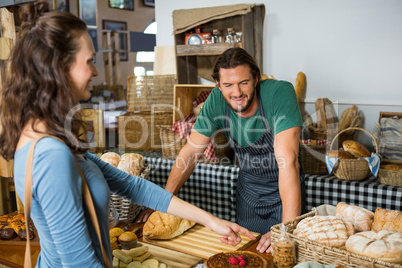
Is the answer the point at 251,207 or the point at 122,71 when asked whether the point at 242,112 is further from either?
the point at 122,71

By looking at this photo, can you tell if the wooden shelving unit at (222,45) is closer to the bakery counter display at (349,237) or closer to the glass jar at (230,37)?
the glass jar at (230,37)

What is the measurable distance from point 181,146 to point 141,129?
2.14ft

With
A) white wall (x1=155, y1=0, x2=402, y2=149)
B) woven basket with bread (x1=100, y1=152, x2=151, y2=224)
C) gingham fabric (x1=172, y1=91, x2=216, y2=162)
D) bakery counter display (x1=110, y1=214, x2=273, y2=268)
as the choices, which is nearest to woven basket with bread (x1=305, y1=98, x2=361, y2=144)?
white wall (x1=155, y1=0, x2=402, y2=149)

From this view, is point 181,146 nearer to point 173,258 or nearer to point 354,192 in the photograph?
point 354,192

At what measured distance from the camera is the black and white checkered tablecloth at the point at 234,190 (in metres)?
2.79

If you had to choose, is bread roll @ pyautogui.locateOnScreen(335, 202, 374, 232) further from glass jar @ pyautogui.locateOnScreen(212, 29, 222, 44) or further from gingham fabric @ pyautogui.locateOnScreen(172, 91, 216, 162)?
glass jar @ pyautogui.locateOnScreen(212, 29, 222, 44)

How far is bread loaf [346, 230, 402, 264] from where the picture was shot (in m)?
1.36

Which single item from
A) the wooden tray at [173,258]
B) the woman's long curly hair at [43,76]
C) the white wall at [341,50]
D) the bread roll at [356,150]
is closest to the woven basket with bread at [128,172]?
the wooden tray at [173,258]

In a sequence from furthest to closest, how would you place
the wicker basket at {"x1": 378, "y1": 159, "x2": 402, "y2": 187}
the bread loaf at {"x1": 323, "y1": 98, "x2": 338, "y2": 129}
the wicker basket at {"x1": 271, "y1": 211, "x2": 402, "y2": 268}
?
1. the bread loaf at {"x1": 323, "y1": 98, "x2": 338, "y2": 129}
2. the wicker basket at {"x1": 378, "y1": 159, "x2": 402, "y2": 187}
3. the wicker basket at {"x1": 271, "y1": 211, "x2": 402, "y2": 268}

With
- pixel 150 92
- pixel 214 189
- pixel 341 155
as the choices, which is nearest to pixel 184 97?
pixel 150 92

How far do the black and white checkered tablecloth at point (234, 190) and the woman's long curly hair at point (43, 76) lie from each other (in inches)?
90.2

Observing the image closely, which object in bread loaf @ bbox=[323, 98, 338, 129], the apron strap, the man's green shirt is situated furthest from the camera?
bread loaf @ bbox=[323, 98, 338, 129]

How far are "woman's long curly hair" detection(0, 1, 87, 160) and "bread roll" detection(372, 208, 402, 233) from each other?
49.4 inches

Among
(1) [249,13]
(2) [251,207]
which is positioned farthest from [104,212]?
(1) [249,13]
